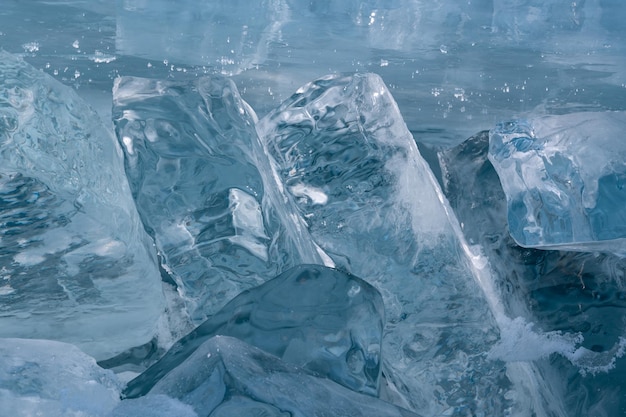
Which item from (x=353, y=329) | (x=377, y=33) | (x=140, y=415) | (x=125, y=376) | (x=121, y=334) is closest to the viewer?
(x=140, y=415)

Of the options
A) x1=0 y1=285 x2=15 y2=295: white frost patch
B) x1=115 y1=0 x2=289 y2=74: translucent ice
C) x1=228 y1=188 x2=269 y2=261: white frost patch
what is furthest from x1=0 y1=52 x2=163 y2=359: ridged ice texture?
x1=115 y1=0 x2=289 y2=74: translucent ice

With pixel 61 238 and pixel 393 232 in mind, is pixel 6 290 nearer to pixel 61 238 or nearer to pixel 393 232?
pixel 61 238

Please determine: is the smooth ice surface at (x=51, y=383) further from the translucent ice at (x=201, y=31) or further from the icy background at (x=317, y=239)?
the translucent ice at (x=201, y=31)

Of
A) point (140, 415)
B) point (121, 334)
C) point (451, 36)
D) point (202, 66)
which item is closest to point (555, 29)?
point (451, 36)

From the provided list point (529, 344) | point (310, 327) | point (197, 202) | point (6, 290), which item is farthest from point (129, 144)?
point (529, 344)

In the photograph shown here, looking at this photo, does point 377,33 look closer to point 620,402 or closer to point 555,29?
point 555,29

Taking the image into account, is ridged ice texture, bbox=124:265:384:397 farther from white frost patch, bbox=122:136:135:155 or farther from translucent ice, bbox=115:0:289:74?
translucent ice, bbox=115:0:289:74

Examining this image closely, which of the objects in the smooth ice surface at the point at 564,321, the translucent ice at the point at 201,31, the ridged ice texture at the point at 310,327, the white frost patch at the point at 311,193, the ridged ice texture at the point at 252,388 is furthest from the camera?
the translucent ice at the point at 201,31

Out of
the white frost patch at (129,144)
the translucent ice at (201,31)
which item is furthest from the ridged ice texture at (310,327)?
the translucent ice at (201,31)
